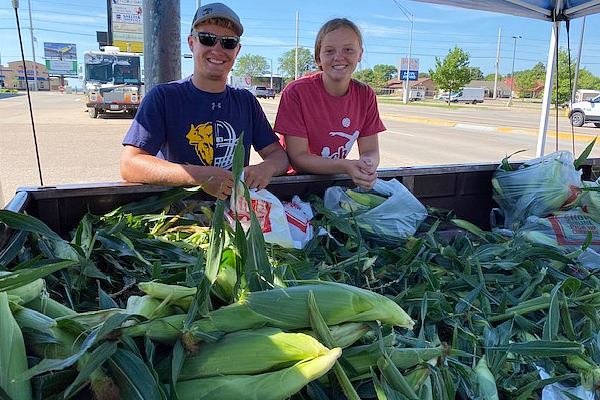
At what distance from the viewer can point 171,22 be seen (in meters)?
3.31

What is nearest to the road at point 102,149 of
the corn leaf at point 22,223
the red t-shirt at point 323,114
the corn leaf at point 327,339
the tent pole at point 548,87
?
the tent pole at point 548,87

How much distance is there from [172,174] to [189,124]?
43cm

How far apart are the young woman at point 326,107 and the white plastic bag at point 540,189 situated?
892 millimetres

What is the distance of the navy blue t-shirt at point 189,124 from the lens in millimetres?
2520

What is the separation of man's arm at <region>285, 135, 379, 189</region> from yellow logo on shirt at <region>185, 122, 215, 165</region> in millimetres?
443

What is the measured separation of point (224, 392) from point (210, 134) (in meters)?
1.88

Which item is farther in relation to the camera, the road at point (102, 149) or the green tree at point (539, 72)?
the green tree at point (539, 72)

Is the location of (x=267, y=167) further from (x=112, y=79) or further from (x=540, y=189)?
(x=112, y=79)

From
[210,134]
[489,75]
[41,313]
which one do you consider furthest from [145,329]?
[489,75]

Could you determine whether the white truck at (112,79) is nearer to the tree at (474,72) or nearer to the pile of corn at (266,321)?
the pile of corn at (266,321)

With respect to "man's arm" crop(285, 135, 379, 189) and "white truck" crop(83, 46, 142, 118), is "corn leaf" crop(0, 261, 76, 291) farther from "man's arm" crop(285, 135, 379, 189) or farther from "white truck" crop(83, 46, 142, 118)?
"white truck" crop(83, 46, 142, 118)

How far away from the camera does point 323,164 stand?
2686mm

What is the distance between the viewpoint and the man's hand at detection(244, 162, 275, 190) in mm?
2271

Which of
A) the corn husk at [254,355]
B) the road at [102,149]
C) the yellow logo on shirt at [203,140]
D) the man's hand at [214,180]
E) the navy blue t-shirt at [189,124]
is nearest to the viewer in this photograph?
the corn husk at [254,355]
